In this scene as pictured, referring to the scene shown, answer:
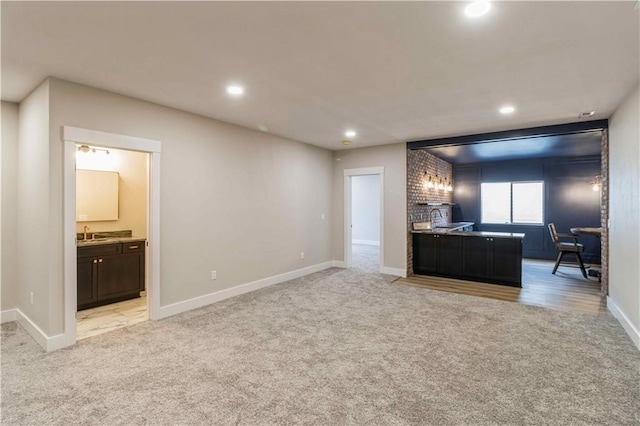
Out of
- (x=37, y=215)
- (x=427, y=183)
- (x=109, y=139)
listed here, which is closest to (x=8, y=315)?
(x=37, y=215)

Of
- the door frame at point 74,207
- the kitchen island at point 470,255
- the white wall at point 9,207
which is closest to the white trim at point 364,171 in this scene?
the kitchen island at point 470,255

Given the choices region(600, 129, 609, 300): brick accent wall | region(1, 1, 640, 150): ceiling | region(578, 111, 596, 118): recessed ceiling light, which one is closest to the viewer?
region(1, 1, 640, 150): ceiling

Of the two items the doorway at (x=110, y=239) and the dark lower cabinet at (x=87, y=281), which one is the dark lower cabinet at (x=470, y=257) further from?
the dark lower cabinet at (x=87, y=281)

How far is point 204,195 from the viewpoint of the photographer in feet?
14.3

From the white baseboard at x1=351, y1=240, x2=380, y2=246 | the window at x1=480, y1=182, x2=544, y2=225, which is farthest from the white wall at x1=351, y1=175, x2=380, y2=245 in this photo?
the window at x1=480, y1=182, x2=544, y2=225

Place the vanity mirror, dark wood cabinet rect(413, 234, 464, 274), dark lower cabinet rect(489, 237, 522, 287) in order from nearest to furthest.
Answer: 1. the vanity mirror
2. dark lower cabinet rect(489, 237, 522, 287)
3. dark wood cabinet rect(413, 234, 464, 274)

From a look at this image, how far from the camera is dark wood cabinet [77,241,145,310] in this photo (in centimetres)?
412

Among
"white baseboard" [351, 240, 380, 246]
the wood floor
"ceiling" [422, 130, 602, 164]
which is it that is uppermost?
"ceiling" [422, 130, 602, 164]

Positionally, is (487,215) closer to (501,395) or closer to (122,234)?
(501,395)

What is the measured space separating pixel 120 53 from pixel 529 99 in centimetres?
415

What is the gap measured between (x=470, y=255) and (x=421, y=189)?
70.5 inches

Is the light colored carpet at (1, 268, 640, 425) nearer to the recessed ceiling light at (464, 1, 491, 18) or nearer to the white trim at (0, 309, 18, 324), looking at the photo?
the white trim at (0, 309, 18, 324)

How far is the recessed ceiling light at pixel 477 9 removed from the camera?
191 cm

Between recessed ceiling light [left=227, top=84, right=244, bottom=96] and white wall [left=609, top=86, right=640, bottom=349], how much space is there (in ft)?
13.1
